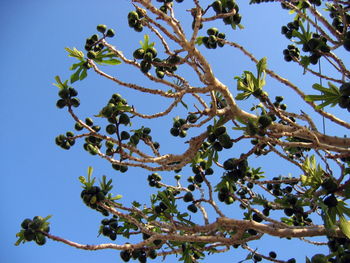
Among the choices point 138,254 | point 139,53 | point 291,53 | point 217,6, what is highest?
point 291,53

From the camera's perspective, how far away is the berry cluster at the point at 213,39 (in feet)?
16.8

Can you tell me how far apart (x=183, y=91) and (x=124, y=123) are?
1077 mm

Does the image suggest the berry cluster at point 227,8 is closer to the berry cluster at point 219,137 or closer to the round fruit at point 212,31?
the round fruit at point 212,31

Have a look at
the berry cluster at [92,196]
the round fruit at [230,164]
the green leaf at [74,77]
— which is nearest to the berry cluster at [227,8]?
the round fruit at [230,164]

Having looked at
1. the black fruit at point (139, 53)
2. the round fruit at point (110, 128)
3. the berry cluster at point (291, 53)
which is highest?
the berry cluster at point (291, 53)

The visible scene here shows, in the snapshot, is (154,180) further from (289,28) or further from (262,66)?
(289,28)

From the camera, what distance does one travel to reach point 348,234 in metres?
3.62

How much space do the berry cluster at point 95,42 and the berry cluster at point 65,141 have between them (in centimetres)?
141

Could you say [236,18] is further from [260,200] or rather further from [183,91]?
[260,200]

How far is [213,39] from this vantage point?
200 inches

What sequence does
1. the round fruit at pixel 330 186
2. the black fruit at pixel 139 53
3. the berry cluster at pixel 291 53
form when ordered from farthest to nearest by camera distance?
the berry cluster at pixel 291 53
the black fruit at pixel 139 53
the round fruit at pixel 330 186

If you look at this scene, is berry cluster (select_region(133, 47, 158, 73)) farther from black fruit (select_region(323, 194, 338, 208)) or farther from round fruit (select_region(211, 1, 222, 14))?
black fruit (select_region(323, 194, 338, 208))

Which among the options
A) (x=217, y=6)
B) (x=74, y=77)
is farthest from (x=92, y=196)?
(x=217, y=6)

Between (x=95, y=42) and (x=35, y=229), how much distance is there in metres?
3.18
